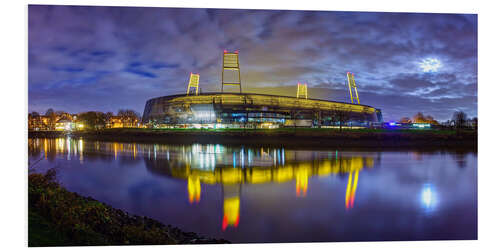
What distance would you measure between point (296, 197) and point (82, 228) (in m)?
6.94

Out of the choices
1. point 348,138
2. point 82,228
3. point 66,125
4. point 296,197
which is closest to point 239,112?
point 348,138

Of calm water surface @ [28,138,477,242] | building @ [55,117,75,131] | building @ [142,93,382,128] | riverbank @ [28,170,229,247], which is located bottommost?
calm water surface @ [28,138,477,242]

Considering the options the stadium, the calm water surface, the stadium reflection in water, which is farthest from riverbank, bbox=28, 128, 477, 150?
the stadium

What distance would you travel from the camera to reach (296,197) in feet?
32.3

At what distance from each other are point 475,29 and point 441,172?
9.17 m

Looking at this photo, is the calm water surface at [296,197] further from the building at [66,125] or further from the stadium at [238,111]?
the building at [66,125]

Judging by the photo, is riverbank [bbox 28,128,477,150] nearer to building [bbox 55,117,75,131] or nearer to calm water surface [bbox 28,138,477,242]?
calm water surface [bbox 28,138,477,242]

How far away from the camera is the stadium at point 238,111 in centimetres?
5794

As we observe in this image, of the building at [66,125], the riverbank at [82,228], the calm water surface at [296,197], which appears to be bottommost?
the calm water surface at [296,197]

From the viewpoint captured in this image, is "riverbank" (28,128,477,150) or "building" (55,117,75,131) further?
"building" (55,117,75,131)

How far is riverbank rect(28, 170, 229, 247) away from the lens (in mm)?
5410

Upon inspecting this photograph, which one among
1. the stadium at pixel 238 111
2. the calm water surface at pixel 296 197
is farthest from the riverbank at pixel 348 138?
the stadium at pixel 238 111

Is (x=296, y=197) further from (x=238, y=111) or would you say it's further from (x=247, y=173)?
(x=238, y=111)
